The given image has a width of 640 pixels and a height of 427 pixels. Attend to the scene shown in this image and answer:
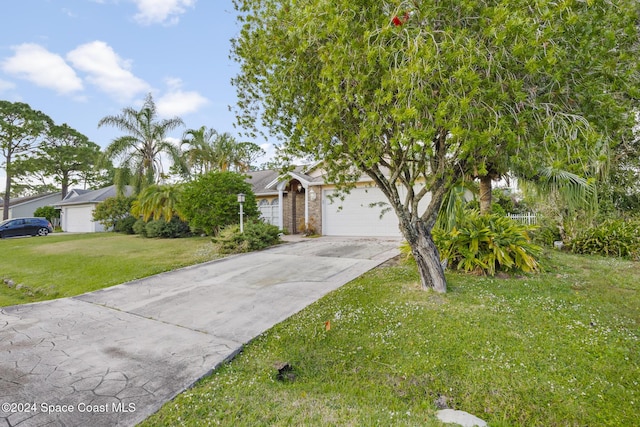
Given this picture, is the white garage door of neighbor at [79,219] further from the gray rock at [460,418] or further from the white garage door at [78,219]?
the gray rock at [460,418]

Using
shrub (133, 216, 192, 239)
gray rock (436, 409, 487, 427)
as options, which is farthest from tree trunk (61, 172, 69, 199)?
gray rock (436, 409, 487, 427)

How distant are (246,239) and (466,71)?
29.1ft

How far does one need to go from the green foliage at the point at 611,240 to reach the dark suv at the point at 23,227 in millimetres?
29058

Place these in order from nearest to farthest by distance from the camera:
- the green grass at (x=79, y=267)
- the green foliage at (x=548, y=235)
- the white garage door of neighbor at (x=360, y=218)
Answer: the green grass at (x=79, y=267) → the green foliage at (x=548, y=235) → the white garage door of neighbor at (x=360, y=218)

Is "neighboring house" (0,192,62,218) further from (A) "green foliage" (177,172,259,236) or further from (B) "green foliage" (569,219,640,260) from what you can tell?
(B) "green foliage" (569,219,640,260)

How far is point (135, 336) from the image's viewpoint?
3.90 m

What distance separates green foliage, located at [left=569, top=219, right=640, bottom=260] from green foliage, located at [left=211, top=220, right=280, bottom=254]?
9509 millimetres

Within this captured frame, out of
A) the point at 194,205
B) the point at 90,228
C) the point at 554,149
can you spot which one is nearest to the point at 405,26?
the point at 554,149

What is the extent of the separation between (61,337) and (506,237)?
747 centimetres

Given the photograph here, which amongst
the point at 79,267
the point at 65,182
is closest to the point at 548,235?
the point at 79,267

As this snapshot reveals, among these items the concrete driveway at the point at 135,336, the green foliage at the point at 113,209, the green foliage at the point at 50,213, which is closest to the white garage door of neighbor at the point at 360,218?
the concrete driveway at the point at 135,336

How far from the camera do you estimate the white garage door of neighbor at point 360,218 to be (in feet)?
42.5

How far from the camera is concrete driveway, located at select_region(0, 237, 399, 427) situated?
102 inches

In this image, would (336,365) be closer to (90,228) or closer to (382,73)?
(382,73)
